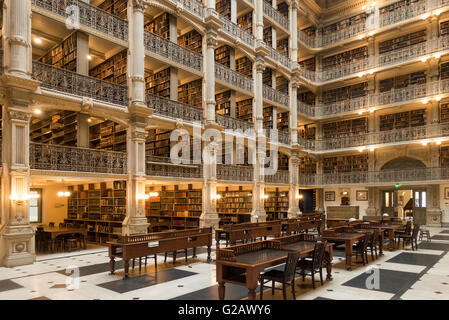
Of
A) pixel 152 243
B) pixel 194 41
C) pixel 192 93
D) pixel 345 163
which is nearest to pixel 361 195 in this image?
pixel 345 163

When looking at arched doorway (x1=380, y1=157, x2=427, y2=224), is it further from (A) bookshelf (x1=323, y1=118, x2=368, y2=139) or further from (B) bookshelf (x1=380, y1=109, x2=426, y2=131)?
(A) bookshelf (x1=323, y1=118, x2=368, y2=139)

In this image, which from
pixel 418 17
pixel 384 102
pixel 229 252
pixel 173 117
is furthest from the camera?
pixel 384 102

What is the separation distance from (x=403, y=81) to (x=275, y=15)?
7683 millimetres

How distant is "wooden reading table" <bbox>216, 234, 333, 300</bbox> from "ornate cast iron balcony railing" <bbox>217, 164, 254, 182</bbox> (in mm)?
7543

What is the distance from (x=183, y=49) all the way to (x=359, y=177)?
1168 centimetres

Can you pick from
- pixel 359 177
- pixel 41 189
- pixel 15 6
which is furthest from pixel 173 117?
pixel 359 177

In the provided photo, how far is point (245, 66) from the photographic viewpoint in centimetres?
1609

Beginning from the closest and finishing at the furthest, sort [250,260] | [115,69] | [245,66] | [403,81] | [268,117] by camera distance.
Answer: [250,260] < [115,69] < [245,66] < [268,117] < [403,81]

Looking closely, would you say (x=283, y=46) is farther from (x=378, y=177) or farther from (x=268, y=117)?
(x=378, y=177)

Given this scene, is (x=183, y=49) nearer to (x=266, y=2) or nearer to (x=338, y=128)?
(x=266, y=2)

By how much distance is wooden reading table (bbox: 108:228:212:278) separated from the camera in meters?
6.48

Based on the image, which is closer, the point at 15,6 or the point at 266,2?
the point at 15,6

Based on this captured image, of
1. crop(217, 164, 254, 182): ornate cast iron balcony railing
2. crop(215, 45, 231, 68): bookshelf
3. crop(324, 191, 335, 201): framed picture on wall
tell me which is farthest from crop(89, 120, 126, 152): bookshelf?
crop(324, 191, 335, 201): framed picture on wall

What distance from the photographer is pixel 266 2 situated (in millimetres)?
17109
